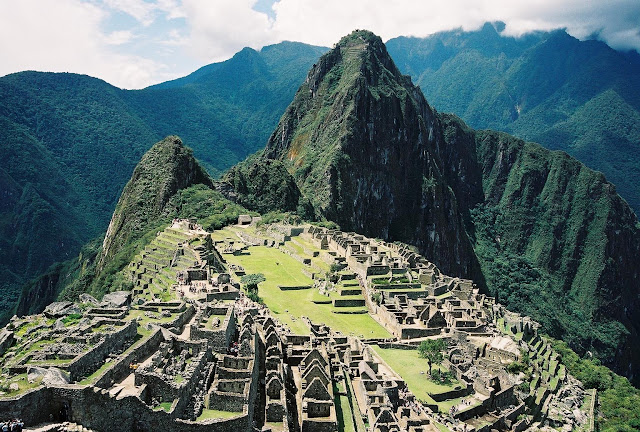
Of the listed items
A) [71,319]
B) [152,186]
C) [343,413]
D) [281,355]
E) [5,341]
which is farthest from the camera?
[152,186]

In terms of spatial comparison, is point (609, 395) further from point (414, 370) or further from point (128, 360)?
point (128, 360)

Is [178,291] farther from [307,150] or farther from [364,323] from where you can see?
[307,150]

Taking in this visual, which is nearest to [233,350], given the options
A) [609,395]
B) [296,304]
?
[296,304]

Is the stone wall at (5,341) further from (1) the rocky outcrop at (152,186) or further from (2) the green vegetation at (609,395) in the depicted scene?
(1) the rocky outcrop at (152,186)

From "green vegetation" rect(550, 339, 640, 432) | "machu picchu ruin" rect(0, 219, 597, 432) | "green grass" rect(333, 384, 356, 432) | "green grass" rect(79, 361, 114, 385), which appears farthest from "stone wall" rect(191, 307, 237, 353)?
"green vegetation" rect(550, 339, 640, 432)

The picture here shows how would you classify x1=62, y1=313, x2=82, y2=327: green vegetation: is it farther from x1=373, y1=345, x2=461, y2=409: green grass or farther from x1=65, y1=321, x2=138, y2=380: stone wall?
x1=373, y1=345, x2=461, y2=409: green grass

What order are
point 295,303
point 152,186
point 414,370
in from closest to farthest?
point 414,370 → point 295,303 → point 152,186

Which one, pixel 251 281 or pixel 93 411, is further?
pixel 251 281

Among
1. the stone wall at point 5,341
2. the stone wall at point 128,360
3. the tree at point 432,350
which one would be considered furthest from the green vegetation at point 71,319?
the tree at point 432,350
